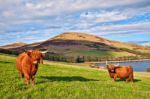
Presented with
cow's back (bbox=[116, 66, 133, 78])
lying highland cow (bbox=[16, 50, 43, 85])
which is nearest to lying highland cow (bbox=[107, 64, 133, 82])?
cow's back (bbox=[116, 66, 133, 78])

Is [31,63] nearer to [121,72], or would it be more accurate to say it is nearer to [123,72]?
[121,72]

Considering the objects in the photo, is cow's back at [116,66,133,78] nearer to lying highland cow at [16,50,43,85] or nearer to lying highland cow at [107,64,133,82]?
lying highland cow at [107,64,133,82]

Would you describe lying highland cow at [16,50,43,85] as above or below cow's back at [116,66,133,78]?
above

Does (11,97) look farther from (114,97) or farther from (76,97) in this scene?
(114,97)

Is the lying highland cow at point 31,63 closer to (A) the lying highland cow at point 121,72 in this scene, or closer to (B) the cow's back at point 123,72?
(A) the lying highland cow at point 121,72

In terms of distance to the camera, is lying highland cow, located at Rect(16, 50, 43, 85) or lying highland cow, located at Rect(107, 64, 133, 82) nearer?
lying highland cow, located at Rect(16, 50, 43, 85)

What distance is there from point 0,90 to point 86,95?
4.55m

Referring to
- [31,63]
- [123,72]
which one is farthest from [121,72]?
[31,63]

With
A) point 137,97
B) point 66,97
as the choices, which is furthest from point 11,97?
point 137,97

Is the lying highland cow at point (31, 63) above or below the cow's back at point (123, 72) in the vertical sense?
above

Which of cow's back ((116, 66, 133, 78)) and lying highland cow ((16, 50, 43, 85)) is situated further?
cow's back ((116, 66, 133, 78))

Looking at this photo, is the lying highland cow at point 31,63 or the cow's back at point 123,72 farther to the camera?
the cow's back at point 123,72

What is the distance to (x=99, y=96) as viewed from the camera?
17703 millimetres

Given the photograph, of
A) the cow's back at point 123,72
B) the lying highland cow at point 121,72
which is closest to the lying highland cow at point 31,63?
the lying highland cow at point 121,72
